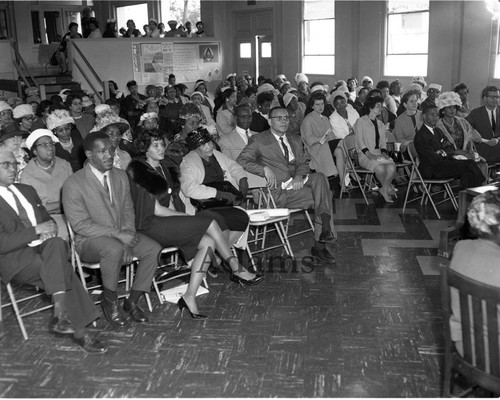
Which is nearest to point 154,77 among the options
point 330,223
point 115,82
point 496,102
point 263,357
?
point 115,82

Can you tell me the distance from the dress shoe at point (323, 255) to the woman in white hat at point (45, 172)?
2125 millimetres

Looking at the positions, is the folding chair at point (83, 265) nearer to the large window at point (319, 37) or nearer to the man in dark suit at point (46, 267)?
the man in dark suit at point (46, 267)

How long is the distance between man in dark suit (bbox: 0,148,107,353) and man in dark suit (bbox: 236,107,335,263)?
2.16 metres

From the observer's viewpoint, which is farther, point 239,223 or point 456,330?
point 239,223

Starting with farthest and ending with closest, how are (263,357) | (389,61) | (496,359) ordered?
1. (389,61)
2. (263,357)
3. (496,359)

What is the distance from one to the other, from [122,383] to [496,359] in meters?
1.94

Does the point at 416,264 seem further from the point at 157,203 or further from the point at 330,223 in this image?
the point at 157,203

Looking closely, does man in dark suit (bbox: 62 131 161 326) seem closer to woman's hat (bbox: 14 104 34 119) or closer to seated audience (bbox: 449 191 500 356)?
seated audience (bbox: 449 191 500 356)

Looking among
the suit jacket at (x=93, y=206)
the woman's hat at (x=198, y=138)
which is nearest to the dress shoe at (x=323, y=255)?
the woman's hat at (x=198, y=138)

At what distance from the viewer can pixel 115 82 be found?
14922 mm

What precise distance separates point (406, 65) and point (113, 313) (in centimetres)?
1151

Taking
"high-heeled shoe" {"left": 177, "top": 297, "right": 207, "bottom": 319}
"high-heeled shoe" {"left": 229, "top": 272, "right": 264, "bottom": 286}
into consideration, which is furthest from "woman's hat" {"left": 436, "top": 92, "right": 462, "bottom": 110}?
"high-heeled shoe" {"left": 177, "top": 297, "right": 207, "bottom": 319}

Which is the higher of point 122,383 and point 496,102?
point 496,102

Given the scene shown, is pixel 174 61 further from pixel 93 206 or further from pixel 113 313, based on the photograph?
pixel 113 313
